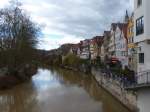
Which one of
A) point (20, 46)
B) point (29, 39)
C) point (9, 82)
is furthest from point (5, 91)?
point (29, 39)

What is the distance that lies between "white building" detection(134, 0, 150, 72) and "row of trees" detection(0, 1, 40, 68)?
89.1 ft

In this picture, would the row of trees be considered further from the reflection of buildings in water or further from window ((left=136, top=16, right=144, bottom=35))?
window ((left=136, top=16, right=144, bottom=35))

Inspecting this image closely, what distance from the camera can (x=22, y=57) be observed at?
49.1m

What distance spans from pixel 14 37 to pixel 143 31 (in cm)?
3087

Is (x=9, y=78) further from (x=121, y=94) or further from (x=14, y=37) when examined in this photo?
(x=121, y=94)

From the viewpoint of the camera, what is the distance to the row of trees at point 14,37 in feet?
150

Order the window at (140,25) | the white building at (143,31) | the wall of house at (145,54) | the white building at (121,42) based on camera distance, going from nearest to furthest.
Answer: the white building at (143,31) → the wall of house at (145,54) → the window at (140,25) → the white building at (121,42)

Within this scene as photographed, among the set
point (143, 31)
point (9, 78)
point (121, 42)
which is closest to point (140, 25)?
point (143, 31)

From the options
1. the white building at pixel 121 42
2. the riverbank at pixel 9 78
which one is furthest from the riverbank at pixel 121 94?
the white building at pixel 121 42

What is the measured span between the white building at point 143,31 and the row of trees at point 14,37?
89.1ft

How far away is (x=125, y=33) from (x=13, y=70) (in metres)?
21.9

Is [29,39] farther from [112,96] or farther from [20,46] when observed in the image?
[112,96]

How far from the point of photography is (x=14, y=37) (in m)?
47.9

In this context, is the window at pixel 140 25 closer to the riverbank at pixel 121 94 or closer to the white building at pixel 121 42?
the riverbank at pixel 121 94
